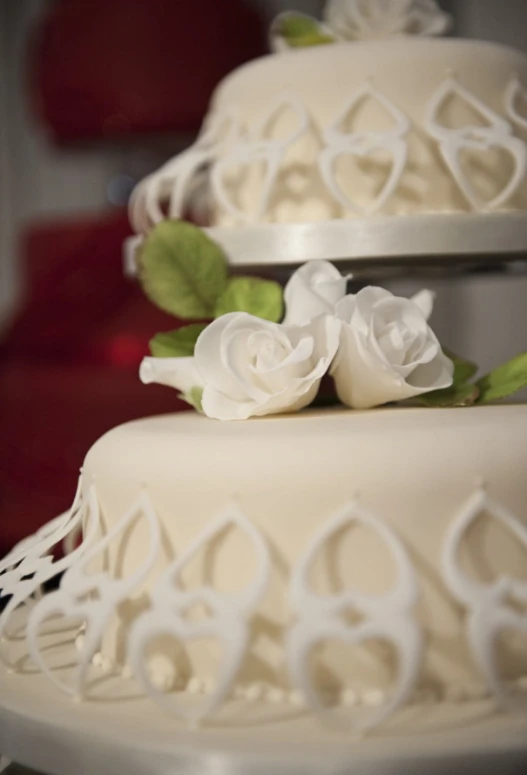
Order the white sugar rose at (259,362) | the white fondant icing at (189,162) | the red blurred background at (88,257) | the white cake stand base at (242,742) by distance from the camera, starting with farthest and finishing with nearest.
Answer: the red blurred background at (88,257) → the white fondant icing at (189,162) → the white sugar rose at (259,362) → the white cake stand base at (242,742)

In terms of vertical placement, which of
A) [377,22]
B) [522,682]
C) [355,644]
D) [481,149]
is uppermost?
[377,22]

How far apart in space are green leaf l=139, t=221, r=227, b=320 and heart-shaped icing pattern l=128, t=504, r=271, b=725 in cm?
32

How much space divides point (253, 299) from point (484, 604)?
0.42 metres

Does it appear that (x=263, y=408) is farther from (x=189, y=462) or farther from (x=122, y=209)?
(x=122, y=209)

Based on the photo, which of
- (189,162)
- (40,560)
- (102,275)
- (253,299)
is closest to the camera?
(40,560)

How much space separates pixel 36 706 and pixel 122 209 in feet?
4.86

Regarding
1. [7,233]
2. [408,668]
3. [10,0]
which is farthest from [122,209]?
[408,668]

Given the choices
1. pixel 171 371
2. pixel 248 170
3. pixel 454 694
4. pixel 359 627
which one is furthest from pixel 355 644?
pixel 248 170

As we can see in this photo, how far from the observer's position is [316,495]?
0.80 meters

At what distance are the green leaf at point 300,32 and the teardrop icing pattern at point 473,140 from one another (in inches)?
8.5

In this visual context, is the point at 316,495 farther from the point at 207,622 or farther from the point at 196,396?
the point at 196,396

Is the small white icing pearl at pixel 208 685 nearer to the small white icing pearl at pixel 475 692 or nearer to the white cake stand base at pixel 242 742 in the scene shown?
the white cake stand base at pixel 242 742

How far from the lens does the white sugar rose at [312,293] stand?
979mm

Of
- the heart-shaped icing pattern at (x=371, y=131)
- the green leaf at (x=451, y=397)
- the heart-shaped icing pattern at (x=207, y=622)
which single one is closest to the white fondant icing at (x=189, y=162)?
the heart-shaped icing pattern at (x=371, y=131)
